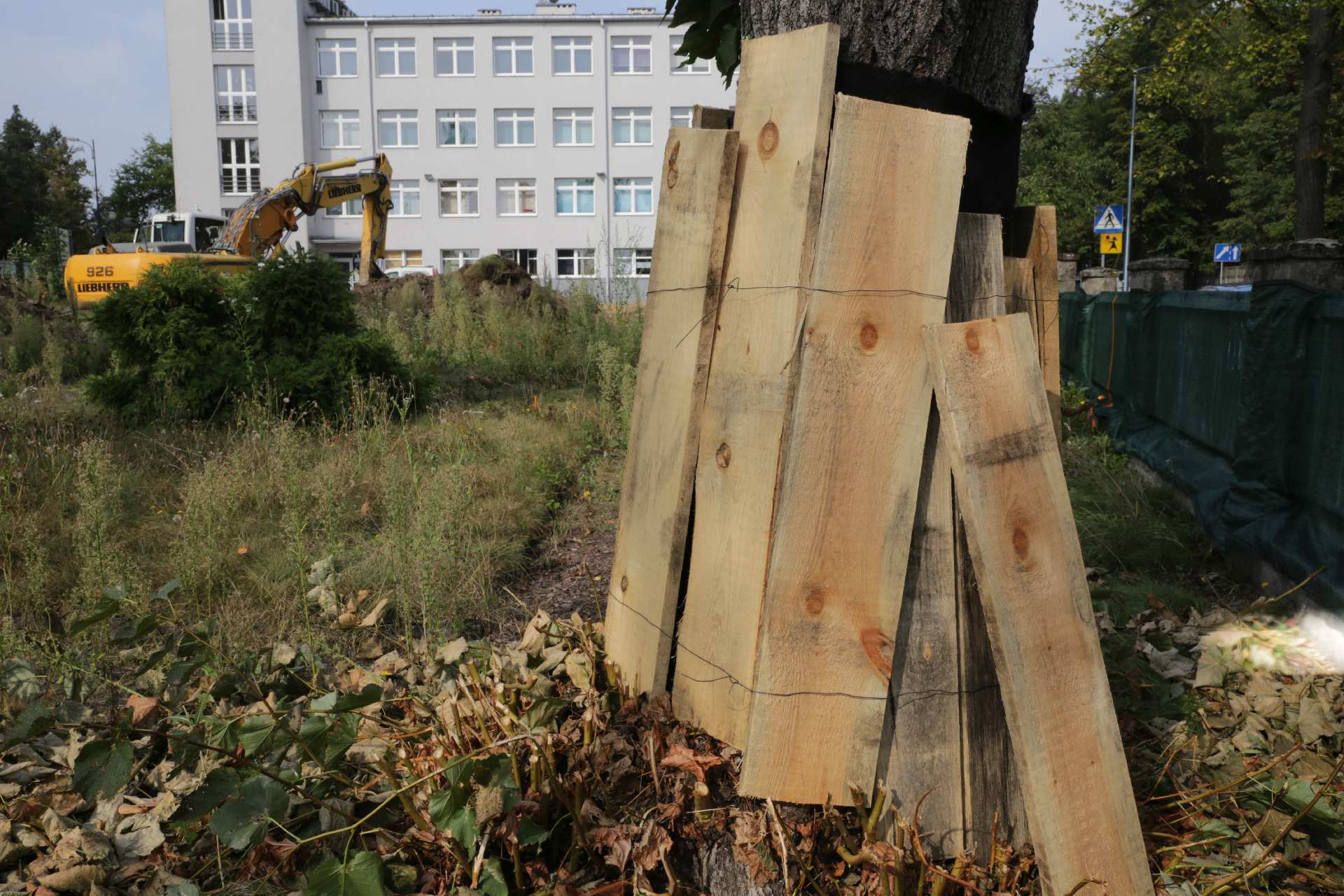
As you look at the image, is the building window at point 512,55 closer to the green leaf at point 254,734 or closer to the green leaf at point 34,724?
the green leaf at point 34,724

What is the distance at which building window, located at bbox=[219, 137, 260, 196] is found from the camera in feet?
159

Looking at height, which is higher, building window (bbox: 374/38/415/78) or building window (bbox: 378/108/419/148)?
building window (bbox: 374/38/415/78)

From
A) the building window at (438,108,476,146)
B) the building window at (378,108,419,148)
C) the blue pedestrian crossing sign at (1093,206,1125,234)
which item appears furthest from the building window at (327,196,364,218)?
the blue pedestrian crossing sign at (1093,206,1125,234)

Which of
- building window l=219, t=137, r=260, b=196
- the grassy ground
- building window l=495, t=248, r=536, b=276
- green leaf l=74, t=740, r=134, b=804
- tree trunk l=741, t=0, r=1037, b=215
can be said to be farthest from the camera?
building window l=495, t=248, r=536, b=276

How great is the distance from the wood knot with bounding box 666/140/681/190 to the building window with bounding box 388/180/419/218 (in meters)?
49.3

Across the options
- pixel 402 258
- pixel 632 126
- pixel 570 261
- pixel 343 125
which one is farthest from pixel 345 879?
pixel 343 125

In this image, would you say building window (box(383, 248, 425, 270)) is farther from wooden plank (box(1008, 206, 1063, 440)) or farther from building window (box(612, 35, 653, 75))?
wooden plank (box(1008, 206, 1063, 440))

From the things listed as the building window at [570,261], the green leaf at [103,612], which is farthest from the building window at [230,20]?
the green leaf at [103,612]

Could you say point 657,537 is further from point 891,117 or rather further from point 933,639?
point 891,117

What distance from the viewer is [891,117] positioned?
2045 mm

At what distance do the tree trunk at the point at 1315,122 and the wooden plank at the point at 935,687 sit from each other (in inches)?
773

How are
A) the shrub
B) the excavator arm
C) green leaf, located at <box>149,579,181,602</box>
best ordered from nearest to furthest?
green leaf, located at <box>149,579,181,602</box>
the shrub
the excavator arm

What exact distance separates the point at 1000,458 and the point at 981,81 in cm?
90

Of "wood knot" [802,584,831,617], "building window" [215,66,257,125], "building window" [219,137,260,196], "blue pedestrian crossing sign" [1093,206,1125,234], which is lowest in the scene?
"wood knot" [802,584,831,617]
